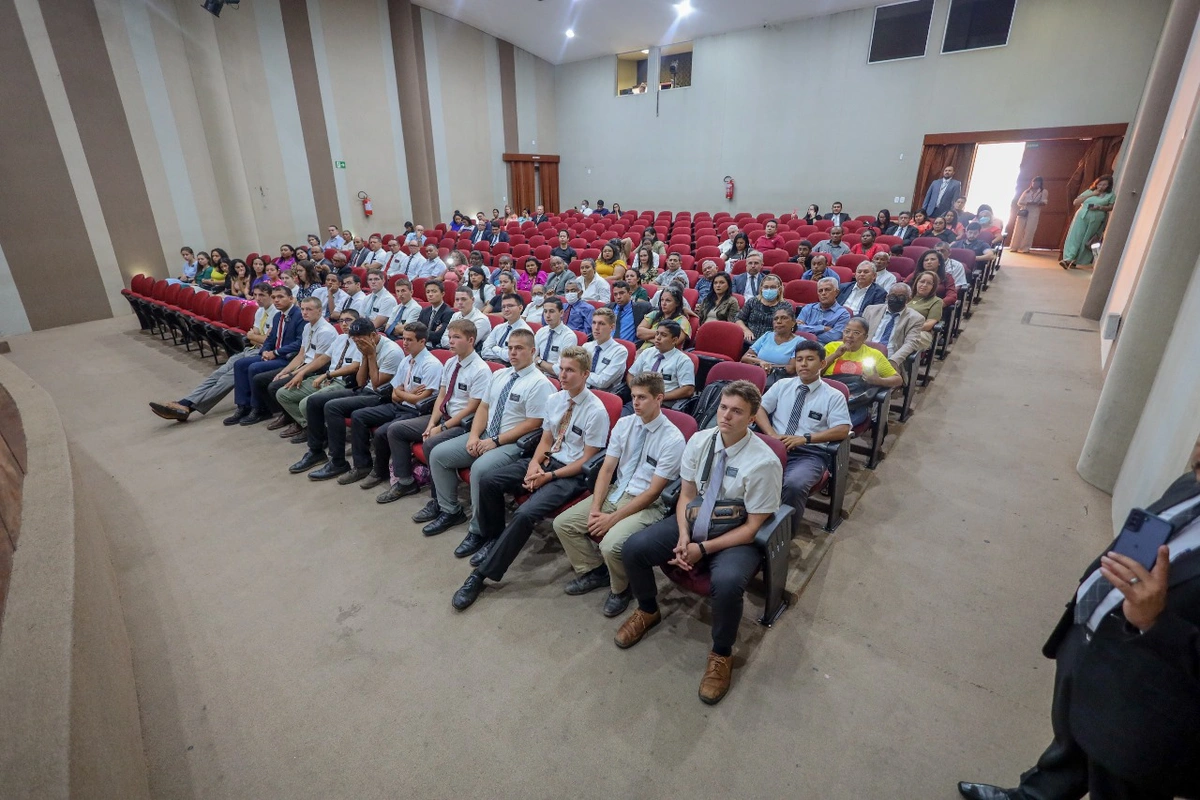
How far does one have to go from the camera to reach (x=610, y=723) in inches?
76.1

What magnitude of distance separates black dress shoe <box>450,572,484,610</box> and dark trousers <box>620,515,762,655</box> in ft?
2.58

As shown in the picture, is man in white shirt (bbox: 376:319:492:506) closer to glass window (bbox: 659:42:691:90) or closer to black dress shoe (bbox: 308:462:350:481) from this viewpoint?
black dress shoe (bbox: 308:462:350:481)

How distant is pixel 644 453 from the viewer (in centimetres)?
256

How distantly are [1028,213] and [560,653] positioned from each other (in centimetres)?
1360

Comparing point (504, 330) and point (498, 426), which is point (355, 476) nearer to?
point (498, 426)

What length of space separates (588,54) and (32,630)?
16431mm

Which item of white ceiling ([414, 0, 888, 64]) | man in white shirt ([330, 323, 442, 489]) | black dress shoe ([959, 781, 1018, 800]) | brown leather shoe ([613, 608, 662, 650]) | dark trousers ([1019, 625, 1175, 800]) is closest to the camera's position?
dark trousers ([1019, 625, 1175, 800])

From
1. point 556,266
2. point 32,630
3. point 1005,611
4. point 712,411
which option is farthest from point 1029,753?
point 556,266

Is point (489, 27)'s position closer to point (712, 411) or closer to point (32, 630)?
point (712, 411)

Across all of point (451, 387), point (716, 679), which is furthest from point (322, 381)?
point (716, 679)

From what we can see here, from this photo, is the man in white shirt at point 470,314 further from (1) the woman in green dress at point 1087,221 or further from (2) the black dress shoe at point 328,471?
(1) the woman in green dress at point 1087,221

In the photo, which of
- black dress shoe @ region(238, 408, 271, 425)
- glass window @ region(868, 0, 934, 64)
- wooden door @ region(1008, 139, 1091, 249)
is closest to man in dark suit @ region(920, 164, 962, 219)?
wooden door @ region(1008, 139, 1091, 249)

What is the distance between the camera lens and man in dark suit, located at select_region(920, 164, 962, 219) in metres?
9.44

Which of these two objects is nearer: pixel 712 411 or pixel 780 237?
pixel 712 411
